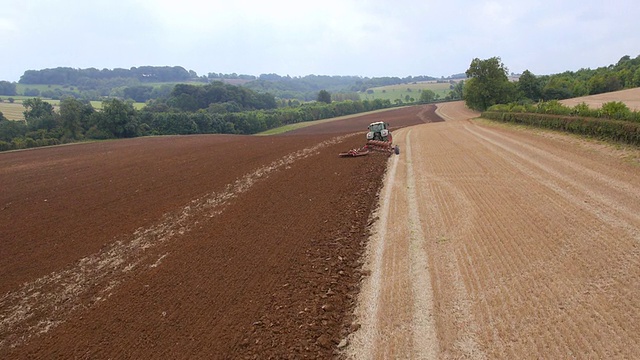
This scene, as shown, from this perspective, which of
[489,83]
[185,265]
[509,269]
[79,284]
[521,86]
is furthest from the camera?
[521,86]

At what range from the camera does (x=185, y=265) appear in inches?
396

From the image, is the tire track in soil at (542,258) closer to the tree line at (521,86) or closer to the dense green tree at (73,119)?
the tree line at (521,86)

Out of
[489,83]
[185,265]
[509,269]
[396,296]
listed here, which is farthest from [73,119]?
[489,83]

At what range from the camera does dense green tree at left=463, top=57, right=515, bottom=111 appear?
59.6 meters

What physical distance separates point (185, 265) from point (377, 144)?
20007 mm

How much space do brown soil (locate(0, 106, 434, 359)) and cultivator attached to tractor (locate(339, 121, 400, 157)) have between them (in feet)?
14.3

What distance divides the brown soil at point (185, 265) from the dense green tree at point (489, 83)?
4894 cm

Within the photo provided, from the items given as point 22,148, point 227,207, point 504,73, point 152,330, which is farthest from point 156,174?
point 504,73

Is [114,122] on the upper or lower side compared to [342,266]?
upper

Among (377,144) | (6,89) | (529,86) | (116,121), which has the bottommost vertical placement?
(377,144)

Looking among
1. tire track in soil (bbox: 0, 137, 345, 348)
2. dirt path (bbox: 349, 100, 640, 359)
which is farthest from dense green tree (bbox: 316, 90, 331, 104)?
tire track in soil (bbox: 0, 137, 345, 348)

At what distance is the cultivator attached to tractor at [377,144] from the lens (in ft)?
83.8

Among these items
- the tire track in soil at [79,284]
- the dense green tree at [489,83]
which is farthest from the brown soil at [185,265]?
the dense green tree at [489,83]

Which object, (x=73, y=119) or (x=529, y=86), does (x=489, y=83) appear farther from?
(x=73, y=119)
